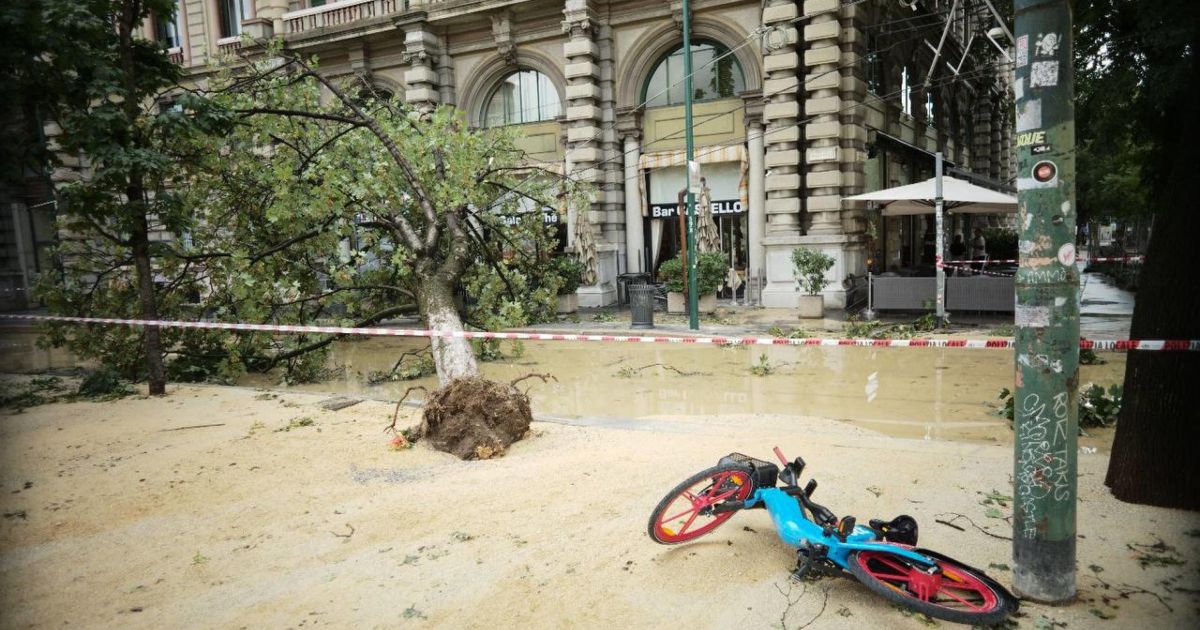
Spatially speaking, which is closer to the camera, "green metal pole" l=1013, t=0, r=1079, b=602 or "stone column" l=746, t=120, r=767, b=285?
"green metal pole" l=1013, t=0, r=1079, b=602

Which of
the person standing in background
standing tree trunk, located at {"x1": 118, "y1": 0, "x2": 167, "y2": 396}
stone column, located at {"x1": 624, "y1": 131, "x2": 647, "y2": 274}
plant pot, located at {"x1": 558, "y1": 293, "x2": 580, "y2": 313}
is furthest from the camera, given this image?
the person standing in background

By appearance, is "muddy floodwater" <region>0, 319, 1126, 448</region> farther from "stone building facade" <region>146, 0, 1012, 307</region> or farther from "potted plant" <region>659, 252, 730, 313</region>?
"stone building facade" <region>146, 0, 1012, 307</region>

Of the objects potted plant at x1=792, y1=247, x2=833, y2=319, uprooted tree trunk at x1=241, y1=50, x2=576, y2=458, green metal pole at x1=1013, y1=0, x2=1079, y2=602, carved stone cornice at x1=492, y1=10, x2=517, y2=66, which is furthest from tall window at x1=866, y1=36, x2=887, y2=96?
green metal pole at x1=1013, y1=0, x2=1079, y2=602

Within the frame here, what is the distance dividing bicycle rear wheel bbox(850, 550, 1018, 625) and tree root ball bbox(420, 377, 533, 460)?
3.69m

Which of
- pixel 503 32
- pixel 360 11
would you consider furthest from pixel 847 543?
pixel 360 11

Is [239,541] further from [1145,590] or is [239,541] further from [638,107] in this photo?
[638,107]

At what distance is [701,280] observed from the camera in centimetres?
1756

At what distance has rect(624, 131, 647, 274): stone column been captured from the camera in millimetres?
21234

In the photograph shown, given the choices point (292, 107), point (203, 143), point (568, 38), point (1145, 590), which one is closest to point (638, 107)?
point (568, 38)

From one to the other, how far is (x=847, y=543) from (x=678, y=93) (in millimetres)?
18667

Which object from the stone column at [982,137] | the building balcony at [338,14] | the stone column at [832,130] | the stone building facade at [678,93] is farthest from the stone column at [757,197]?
the stone column at [982,137]

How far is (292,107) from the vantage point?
1073 centimetres

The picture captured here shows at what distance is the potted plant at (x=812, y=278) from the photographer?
16.4m

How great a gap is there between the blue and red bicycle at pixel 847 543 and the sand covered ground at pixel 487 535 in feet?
0.52
